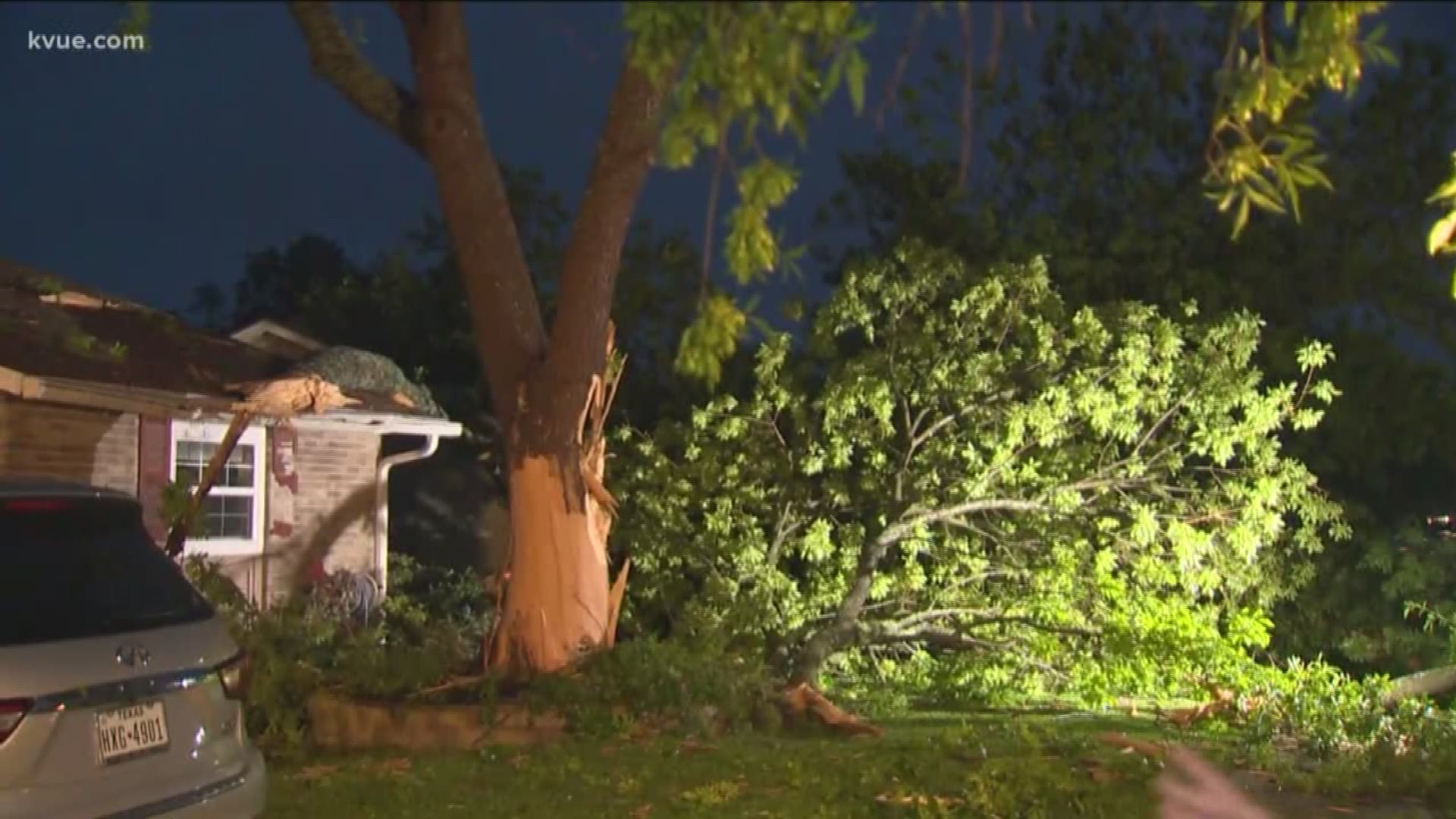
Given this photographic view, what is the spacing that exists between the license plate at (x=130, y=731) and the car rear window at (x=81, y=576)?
0.94ft

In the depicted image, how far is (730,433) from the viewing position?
13906 mm

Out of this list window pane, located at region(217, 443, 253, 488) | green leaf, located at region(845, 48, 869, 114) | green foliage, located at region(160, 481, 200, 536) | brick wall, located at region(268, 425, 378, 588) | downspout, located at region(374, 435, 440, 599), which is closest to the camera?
green leaf, located at region(845, 48, 869, 114)

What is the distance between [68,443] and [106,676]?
8031 mm

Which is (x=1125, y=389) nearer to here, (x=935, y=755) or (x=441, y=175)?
(x=935, y=755)

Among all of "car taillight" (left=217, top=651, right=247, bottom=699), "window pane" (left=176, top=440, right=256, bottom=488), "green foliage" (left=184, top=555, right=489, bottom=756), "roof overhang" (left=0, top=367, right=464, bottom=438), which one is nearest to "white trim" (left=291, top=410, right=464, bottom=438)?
"window pane" (left=176, top=440, right=256, bottom=488)

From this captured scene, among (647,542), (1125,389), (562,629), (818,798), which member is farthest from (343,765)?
(1125,389)

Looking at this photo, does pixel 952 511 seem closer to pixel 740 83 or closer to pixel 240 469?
pixel 240 469

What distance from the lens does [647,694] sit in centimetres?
973

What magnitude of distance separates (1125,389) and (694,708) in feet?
15.8

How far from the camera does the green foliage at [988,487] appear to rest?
13016 millimetres

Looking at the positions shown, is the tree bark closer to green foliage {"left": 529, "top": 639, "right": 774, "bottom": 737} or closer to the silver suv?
green foliage {"left": 529, "top": 639, "right": 774, "bottom": 737}

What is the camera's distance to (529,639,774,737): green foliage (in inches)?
380

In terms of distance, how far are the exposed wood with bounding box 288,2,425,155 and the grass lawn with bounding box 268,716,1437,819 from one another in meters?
3.31

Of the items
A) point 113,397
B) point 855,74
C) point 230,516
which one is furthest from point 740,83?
point 230,516
